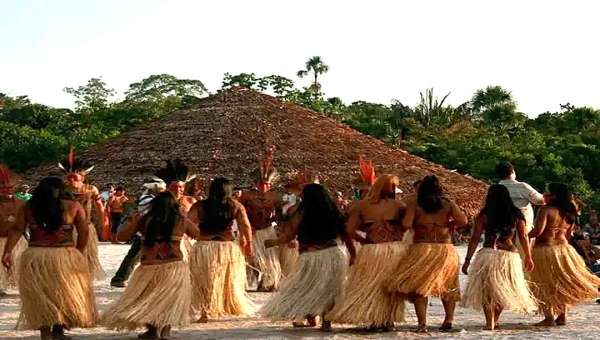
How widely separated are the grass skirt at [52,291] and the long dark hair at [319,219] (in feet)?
5.60

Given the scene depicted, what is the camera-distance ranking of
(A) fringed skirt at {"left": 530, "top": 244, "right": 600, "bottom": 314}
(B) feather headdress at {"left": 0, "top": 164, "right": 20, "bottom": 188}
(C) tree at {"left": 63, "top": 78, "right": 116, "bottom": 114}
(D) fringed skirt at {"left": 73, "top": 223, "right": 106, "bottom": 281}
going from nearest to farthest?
(A) fringed skirt at {"left": 530, "top": 244, "right": 600, "bottom": 314} → (B) feather headdress at {"left": 0, "top": 164, "right": 20, "bottom": 188} → (D) fringed skirt at {"left": 73, "top": 223, "right": 106, "bottom": 281} → (C) tree at {"left": 63, "top": 78, "right": 116, "bottom": 114}

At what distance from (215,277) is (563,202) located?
287cm

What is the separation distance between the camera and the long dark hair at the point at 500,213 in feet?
23.0

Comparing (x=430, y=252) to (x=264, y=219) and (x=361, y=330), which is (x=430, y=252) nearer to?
(x=361, y=330)

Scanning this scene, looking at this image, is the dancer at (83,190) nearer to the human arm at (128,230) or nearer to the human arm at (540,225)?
the human arm at (128,230)

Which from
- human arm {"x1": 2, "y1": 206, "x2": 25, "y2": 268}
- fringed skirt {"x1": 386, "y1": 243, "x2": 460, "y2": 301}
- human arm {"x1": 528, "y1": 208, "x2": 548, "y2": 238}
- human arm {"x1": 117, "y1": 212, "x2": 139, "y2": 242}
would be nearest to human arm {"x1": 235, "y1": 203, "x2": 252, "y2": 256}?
human arm {"x1": 117, "y1": 212, "x2": 139, "y2": 242}

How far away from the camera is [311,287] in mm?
6949

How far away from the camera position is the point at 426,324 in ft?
23.4

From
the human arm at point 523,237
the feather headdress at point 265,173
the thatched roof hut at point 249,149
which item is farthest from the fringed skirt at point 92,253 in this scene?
the thatched roof hut at point 249,149

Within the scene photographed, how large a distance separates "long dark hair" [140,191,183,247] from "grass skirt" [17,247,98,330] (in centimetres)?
55

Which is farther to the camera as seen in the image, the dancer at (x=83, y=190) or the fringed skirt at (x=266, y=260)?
the fringed skirt at (x=266, y=260)

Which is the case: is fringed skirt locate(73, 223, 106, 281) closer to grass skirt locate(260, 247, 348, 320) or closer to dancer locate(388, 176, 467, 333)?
grass skirt locate(260, 247, 348, 320)

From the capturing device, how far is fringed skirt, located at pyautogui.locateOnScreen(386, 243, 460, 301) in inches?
266

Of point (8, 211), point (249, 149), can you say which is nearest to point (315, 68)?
point (249, 149)
